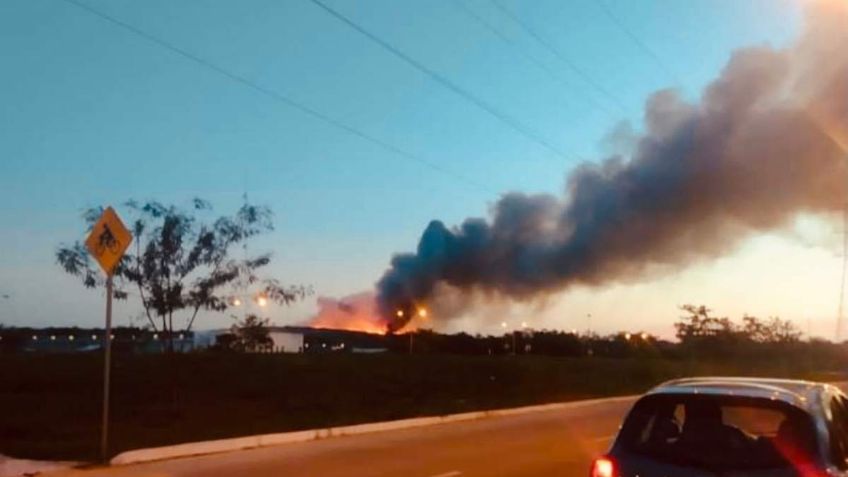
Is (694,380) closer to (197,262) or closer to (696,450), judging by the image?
(696,450)

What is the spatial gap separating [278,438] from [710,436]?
14.9 metres

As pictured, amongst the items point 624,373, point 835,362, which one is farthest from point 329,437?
point 835,362

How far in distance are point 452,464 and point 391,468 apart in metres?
1.09

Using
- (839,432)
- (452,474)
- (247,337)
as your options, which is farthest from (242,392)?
(839,432)

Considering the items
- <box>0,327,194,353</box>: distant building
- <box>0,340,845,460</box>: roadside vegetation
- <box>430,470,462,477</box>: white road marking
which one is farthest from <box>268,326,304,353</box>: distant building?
<box>430,470,462,477</box>: white road marking

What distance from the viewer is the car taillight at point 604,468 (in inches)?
270

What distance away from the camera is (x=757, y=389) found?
7055 mm

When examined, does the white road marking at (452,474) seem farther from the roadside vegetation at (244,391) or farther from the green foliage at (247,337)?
the green foliage at (247,337)

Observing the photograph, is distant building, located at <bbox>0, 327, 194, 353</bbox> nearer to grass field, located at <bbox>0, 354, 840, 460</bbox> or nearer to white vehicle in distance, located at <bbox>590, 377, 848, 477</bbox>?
grass field, located at <bbox>0, 354, 840, 460</bbox>

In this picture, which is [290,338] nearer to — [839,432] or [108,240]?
[108,240]

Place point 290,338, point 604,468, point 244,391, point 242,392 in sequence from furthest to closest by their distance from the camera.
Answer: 1. point 290,338
2. point 244,391
3. point 242,392
4. point 604,468

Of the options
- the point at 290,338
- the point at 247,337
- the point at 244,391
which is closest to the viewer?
the point at 244,391

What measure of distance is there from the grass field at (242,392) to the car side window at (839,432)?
12696 millimetres

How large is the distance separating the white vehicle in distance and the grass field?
12320 millimetres
